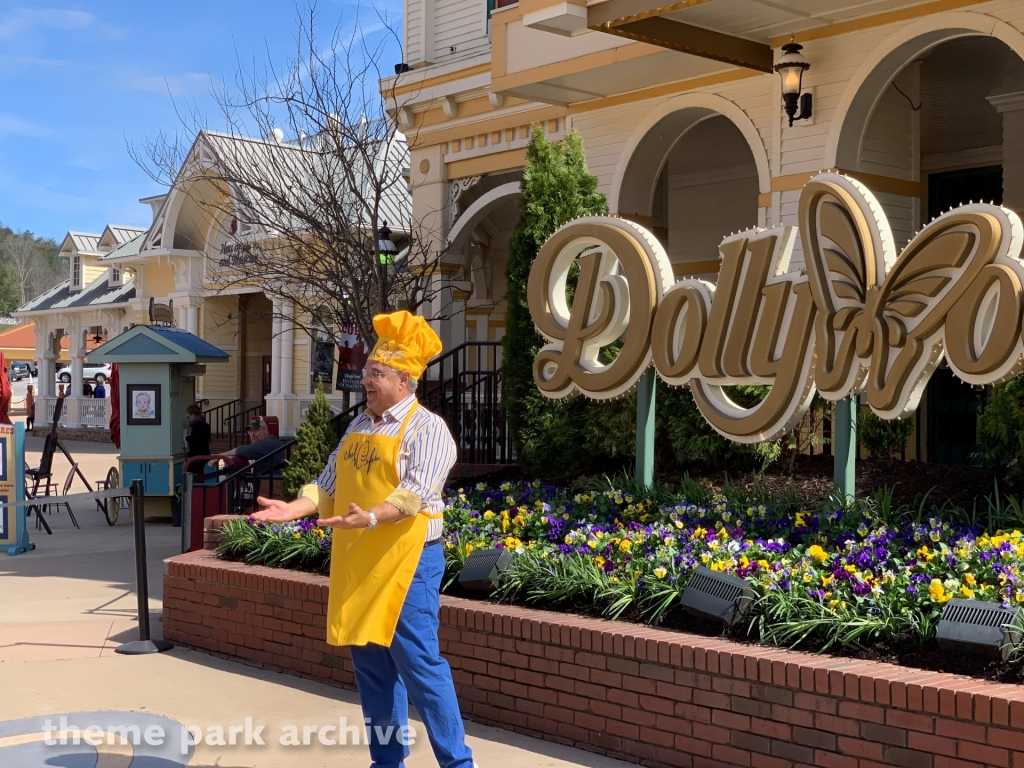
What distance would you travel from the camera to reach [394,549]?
14.4ft

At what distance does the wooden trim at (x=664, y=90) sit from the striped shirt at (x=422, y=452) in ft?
23.2

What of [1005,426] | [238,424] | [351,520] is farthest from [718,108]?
[238,424]

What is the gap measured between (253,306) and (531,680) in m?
24.2

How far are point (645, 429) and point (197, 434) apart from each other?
8577 millimetres

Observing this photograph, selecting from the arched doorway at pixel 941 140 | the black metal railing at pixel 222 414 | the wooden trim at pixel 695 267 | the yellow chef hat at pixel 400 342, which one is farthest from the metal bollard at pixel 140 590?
the black metal railing at pixel 222 414

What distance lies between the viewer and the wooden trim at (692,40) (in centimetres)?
930

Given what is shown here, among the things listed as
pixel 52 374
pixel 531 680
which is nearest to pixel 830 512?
pixel 531 680

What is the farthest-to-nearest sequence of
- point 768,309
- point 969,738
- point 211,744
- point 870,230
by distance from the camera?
point 768,309 < point 870,230 < point 211,744 < point 969,738

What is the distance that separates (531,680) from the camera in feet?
18.7

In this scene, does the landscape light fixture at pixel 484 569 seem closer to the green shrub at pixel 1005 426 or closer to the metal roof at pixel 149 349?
the green shrub at pixel 1005 426

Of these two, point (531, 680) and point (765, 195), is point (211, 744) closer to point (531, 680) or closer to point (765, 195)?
point (531, 680)

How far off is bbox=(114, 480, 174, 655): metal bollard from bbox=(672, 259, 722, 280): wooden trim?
835 cm

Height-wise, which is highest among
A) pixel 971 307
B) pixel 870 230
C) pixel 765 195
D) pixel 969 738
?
pixel 765 195

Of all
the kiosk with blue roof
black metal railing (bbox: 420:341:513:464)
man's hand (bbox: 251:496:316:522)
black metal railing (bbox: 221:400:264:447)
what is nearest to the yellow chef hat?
man's hand (bbox: 251:496:316:522)
